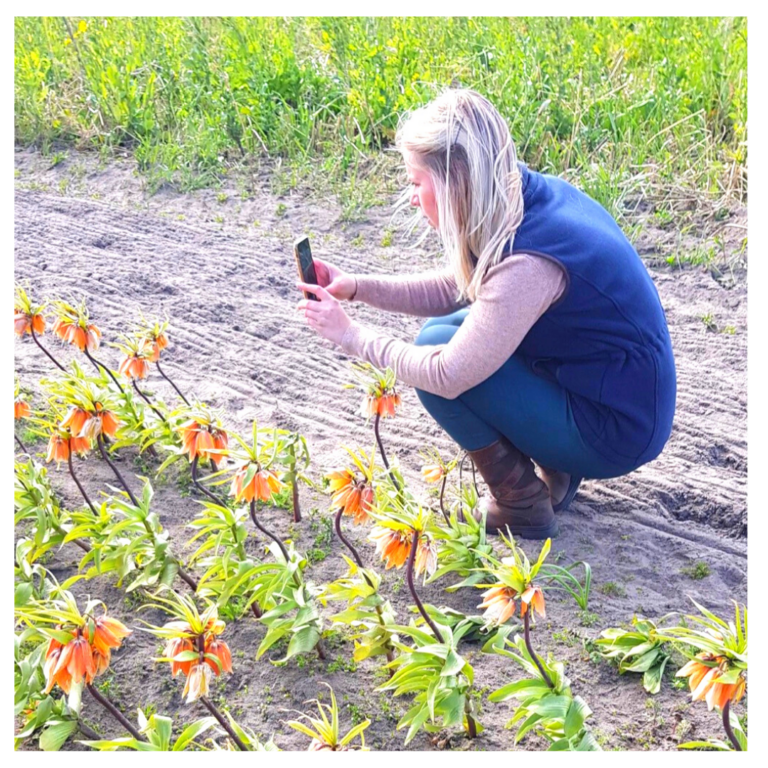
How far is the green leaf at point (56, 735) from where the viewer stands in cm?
189

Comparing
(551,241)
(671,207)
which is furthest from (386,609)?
(671,207)

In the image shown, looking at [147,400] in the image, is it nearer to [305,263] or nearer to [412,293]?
[305,263]

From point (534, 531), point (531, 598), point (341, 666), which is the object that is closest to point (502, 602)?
point (531, 598)

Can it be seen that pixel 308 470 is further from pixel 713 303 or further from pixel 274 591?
pixel 713 303

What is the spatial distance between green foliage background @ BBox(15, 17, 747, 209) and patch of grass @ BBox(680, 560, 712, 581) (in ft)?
7.65

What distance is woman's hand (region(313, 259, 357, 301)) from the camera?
2.76 metres

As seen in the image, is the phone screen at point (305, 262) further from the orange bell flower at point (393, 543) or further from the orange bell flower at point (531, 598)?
the orange bell flower at point (531, 598)

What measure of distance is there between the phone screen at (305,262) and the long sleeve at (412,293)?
0.57 ft

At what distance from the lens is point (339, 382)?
11.6ft

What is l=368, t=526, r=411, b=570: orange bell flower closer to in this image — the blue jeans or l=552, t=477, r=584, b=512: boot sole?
the blue jeans

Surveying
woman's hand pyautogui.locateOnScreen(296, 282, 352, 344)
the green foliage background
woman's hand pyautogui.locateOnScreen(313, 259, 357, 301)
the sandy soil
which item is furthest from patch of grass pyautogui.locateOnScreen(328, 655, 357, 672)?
the green foliage background

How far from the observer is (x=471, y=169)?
88.7 inches

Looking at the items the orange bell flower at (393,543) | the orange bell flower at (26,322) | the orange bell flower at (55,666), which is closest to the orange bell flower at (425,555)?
the orange bell flower at (393,543)

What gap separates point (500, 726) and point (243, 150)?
4.03 meters
